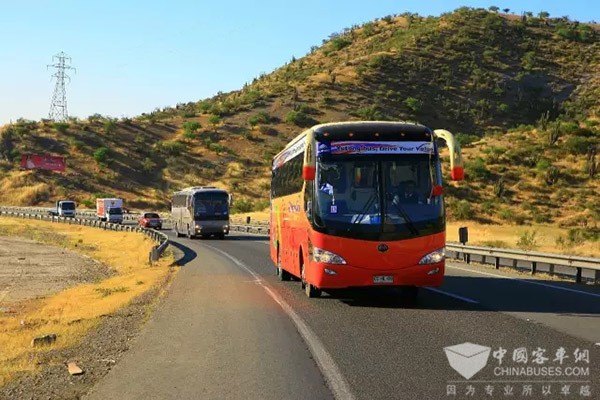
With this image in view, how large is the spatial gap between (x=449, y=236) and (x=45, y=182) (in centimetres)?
6838

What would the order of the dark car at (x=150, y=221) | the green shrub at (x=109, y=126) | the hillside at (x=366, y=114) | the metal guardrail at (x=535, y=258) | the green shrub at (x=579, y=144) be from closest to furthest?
the metal guardrail at (x=535, y=258), the dark car at (x=150, y=221), the green shrub at (x=579, y=144), the hillside at (x=366, y=114), the green shrub at (x=109, y=126)

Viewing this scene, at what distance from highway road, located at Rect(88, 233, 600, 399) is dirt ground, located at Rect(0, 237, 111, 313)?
1057 cm

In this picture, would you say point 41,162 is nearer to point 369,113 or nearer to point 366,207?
point 369,113

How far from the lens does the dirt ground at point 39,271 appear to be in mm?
26627

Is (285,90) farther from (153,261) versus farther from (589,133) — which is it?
(153,261)

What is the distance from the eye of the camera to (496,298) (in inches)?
629

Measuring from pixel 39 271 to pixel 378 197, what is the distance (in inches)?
985

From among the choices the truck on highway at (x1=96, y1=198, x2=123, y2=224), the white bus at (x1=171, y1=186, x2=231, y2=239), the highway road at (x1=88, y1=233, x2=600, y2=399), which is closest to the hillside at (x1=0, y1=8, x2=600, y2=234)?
the truck on highway at (x1=96, y1=198, x2=123, y2=224)

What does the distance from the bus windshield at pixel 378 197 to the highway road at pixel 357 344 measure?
1.55 m

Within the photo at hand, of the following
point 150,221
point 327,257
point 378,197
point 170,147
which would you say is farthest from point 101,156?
point 378,197

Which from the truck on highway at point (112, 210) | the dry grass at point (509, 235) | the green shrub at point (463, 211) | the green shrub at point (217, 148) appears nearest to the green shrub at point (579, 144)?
the green shrub at point (463, 211)

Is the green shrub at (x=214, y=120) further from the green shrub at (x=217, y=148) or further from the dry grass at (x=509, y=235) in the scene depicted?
the dry grass at (x=509, y=235)

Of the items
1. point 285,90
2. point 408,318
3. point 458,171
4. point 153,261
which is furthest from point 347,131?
point 285,90

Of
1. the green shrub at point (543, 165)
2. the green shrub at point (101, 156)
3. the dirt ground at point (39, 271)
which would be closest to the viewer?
the dirt ground at point (39, 271)
